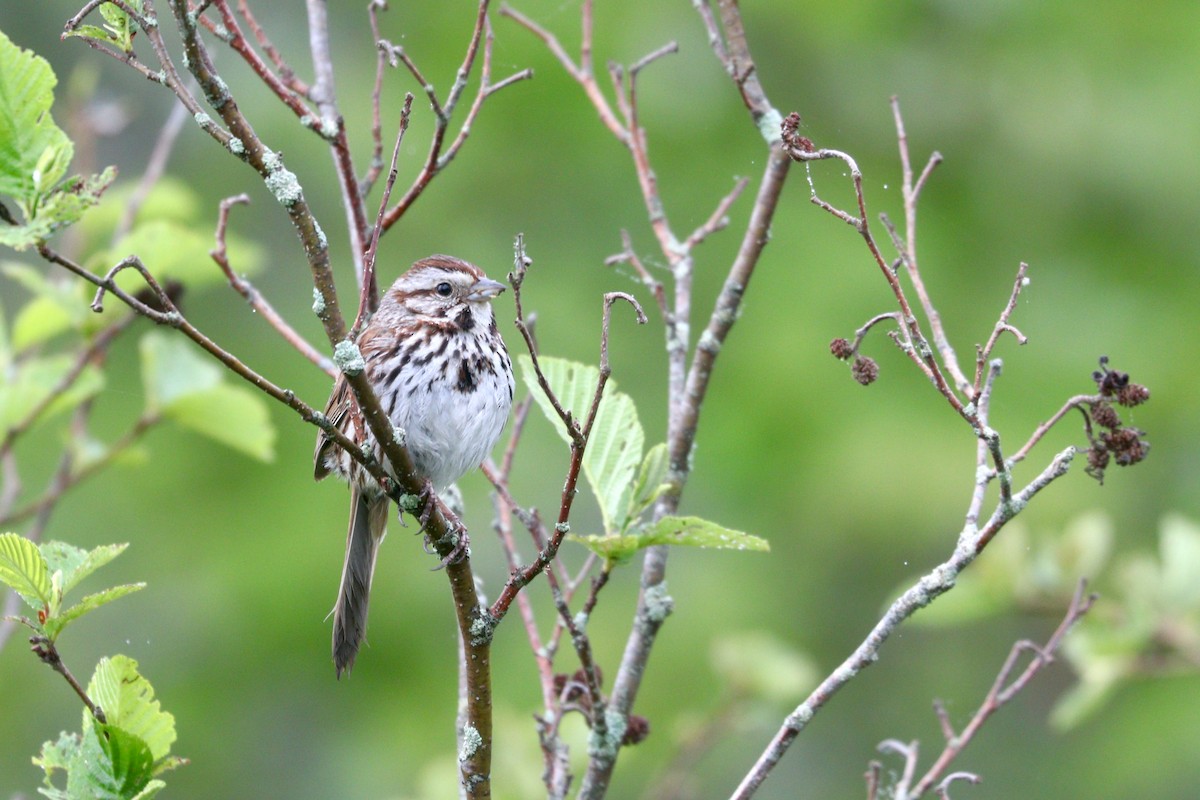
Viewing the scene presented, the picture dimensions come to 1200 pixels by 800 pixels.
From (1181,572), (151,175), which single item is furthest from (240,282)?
(1181,572)

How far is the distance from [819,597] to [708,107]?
104 inches

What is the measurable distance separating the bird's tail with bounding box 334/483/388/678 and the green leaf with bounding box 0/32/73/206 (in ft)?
4.23

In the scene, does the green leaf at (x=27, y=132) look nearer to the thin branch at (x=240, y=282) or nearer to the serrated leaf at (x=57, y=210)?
the serrated leaf at (x=57, y=210)

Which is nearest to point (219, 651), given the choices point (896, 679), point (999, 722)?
point (896, 679)

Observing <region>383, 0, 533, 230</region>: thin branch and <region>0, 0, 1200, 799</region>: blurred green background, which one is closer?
<region>383, 0, 533, 230</region>: thin branch

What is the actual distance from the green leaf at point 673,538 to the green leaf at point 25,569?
71 centimetres

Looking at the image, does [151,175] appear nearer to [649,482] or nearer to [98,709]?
[649,482]

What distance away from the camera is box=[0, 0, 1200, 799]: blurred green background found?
7078 millimetres

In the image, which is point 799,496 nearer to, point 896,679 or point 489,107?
point 896,679

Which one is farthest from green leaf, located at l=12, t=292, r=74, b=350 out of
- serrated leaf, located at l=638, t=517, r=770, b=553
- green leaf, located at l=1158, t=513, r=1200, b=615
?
green leaf, located at l=1158, t=513, r=1200, b=615

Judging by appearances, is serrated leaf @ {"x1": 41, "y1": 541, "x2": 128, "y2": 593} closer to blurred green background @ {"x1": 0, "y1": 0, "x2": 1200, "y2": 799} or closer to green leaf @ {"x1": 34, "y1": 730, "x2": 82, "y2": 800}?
green leaf @ {"x1": 34, "y1": 730, "x2": 82, "y2": 800}

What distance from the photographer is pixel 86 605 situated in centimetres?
183

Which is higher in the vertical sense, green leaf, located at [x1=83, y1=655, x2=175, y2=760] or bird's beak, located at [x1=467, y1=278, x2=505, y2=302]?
bird's beak, located at [x1=467, y1=278, x2=505, y2=302]

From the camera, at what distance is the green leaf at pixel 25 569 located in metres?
1.82
